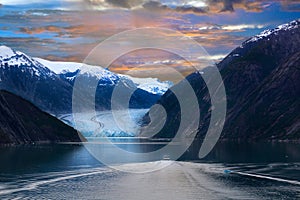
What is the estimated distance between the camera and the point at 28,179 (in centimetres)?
13050

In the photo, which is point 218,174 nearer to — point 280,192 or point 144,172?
point 144,172

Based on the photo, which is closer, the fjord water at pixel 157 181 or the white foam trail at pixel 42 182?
the fjord water at pixel 157 181

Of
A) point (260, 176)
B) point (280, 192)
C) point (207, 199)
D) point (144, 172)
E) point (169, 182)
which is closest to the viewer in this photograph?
point (207, 199)

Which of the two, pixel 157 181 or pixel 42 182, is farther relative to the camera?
pixel 157 181

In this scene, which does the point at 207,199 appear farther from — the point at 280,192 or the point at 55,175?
the point at 55,175

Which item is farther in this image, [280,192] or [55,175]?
[55,175]

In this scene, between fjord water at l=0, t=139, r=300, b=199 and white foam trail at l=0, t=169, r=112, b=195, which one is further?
white foam trail at l=0, t=169, r=112, b=195

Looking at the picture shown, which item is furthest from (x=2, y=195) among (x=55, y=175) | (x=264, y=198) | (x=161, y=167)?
(x=161, y=167)

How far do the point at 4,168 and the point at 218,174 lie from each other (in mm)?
63846

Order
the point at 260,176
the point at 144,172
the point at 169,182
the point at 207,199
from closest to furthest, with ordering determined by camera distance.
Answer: the point at 207,199, the point at 169,182, the point at 260,176, the point at 144,172

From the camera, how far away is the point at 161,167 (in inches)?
6850

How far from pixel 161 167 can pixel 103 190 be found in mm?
61941

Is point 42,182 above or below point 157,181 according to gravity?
above

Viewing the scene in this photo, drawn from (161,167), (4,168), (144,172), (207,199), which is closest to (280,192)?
(207,199)
